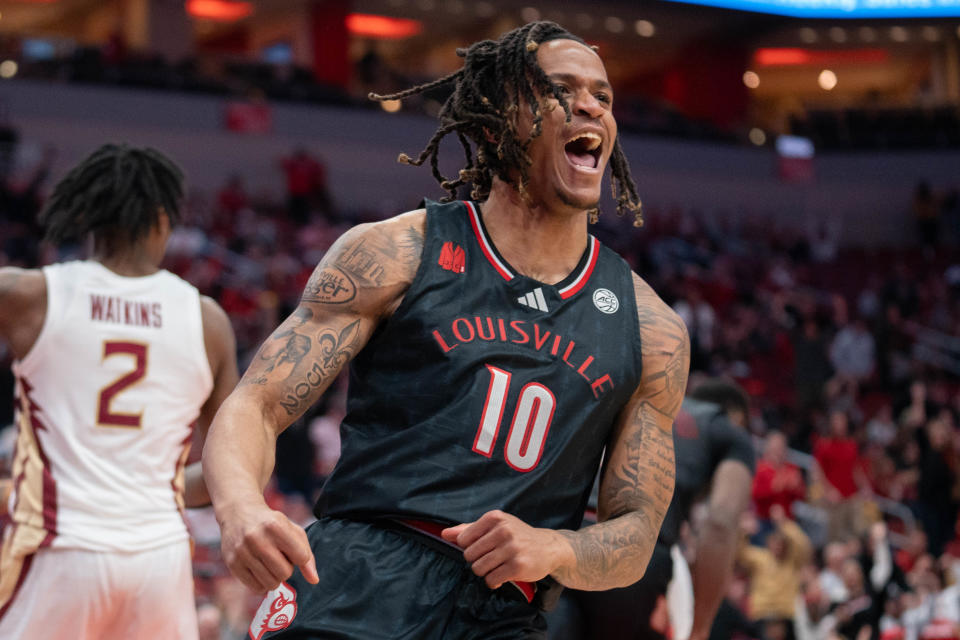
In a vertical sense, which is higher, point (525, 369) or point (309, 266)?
point (525, 369)

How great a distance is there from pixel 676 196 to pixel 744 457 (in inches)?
687

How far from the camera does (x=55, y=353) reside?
3559 mm

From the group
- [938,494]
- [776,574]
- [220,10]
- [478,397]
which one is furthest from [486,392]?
[220,10]

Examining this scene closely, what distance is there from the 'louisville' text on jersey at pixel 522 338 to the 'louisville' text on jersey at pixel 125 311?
1470 mm

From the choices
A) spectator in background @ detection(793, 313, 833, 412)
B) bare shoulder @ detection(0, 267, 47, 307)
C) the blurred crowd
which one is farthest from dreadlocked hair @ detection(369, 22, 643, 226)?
spectator in background @ detection(793, 313, 833, 412)

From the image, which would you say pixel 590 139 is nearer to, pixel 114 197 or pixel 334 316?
pixel 334 316

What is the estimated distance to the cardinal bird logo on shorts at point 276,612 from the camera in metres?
2.41

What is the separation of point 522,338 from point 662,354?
376 mm

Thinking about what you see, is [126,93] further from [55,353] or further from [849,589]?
[55,353]

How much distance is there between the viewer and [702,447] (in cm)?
503

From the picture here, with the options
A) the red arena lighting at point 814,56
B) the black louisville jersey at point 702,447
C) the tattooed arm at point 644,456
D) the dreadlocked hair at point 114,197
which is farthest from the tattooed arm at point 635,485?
the red arena lighting at point 814,56

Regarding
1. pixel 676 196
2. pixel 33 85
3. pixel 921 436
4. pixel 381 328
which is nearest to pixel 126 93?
pixel 33 85

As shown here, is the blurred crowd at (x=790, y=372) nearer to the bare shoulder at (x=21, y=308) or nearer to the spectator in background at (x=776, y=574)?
the spectator in background at (x=776, y=574)

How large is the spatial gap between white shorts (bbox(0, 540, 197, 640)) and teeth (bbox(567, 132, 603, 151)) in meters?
1.81
